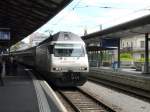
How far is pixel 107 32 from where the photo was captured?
31656 millimetres

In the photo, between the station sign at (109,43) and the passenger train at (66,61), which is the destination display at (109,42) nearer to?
the station sign at (109,43)

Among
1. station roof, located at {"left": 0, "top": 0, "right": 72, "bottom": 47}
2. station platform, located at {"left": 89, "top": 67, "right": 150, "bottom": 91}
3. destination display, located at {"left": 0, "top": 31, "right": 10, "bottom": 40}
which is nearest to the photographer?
station roof, located at {"left": 0, "top": 0, "right": 72, "bottom": 47}

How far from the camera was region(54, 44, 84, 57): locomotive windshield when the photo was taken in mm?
22094

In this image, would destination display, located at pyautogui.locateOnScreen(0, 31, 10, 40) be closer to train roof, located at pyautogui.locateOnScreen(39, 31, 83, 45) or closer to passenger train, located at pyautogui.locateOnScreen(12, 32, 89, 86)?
passenger train, located at pyautogui.locateOnScreen(12, 32, 89, 86)

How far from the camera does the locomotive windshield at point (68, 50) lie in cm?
2209

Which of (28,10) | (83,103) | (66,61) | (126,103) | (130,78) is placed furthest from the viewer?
(28,10)

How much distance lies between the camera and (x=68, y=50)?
2227cm

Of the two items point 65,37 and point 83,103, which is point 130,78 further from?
point 83,103

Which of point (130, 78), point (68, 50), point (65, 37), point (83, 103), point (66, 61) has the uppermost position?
point (65, 37)

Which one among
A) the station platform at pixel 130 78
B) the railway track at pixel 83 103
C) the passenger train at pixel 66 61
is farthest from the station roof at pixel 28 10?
the station platform at pixel 130 78

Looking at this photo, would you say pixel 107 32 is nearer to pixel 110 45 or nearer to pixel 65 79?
pixel 110 45

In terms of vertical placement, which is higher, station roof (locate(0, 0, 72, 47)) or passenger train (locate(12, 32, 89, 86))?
station roof (locate(0, 0, 72, 47))

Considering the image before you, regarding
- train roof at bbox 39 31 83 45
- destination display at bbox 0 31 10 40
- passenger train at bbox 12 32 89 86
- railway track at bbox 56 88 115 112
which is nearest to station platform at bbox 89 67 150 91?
passenger train at bbox 12 32 89 86

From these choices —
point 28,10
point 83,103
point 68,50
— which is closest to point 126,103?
point 83,103
